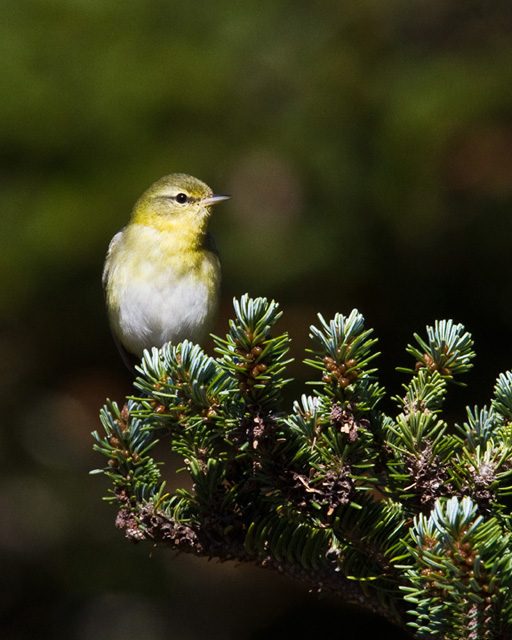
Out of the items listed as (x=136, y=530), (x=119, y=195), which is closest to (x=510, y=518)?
(x=136, y=530)

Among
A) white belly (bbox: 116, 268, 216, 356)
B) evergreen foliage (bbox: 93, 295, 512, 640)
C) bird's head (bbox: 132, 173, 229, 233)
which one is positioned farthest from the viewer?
bird's head (bbox: 132, 173, 229, 233)

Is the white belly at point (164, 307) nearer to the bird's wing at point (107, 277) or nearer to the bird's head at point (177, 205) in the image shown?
the bird's wing at point (107, 277)

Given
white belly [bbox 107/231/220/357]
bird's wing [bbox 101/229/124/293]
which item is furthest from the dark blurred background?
white belly [bbox 107/231/220/357]

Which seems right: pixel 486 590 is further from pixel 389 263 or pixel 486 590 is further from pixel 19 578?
pixel 19 578

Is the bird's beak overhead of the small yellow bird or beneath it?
overhead

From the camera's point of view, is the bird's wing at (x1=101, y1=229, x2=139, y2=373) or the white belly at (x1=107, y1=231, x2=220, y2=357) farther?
the bird's wing at (x1=101, y1=229, x2=139, y2=373)

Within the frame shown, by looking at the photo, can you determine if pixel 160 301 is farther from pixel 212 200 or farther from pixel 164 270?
pixel 212 200

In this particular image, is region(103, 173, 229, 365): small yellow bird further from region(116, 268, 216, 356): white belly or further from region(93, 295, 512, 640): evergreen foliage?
region(93, 295, 512, 640): evergreen foliage

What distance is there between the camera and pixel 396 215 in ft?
15.8

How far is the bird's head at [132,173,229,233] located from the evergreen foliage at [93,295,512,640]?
8.64ft

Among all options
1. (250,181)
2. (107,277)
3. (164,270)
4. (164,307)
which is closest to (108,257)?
(107,277)

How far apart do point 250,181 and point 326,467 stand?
321 centimetres

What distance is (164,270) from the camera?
473 cm

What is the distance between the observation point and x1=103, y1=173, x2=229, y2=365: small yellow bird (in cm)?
468
